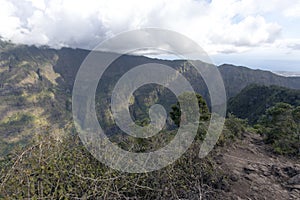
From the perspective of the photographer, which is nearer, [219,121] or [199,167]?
[199,167]

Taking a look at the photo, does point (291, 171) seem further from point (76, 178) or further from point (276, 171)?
point (76, 178)

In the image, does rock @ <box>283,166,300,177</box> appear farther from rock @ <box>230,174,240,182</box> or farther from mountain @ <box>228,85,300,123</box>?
mountain @ <box>228,85,300,123</box>

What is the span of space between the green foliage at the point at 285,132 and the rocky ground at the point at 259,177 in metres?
0.55

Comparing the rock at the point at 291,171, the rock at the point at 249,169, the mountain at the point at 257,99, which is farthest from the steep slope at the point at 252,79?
the rock at the point at 249,169

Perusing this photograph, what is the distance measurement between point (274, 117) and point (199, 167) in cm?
761

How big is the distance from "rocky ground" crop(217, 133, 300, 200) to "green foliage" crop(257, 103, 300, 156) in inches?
21.7

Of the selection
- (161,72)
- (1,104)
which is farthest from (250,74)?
(161,72)

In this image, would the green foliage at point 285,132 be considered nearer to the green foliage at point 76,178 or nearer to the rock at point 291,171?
the rock at point 291,171

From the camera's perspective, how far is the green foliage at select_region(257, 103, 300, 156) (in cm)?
785

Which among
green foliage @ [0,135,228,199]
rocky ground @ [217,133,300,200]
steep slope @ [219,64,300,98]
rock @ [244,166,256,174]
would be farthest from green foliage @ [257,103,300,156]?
steep slope @ [219,64,300,98]

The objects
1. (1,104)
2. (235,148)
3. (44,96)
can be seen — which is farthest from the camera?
(44,96)

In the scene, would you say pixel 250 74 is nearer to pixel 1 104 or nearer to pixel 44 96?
pixel 44 96

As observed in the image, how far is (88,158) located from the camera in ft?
12.4

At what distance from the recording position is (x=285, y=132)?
8.80 meters
